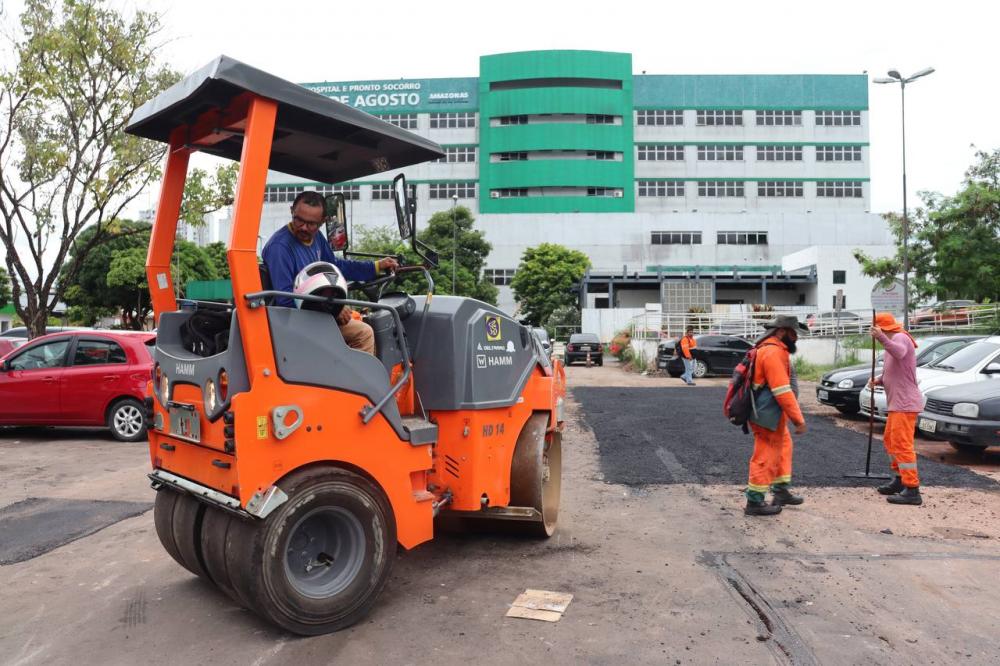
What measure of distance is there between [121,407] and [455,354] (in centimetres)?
826

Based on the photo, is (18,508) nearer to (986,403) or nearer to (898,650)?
(898,650)

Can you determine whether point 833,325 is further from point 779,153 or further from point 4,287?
point 4,287

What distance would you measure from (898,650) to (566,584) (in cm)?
182

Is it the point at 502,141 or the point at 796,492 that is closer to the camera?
the point at 796,492

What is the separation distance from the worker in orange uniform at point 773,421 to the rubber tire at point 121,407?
27.9 ft

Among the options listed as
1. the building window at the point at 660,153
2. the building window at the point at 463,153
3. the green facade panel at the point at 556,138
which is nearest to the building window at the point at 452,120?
the building window at the point at 463,153

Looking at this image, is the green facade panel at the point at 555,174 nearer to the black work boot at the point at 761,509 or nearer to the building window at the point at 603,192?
the building window at the point at 603,192

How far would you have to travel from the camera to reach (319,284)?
3850 mm

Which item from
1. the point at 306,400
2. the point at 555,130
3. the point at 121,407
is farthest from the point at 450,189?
the point at 306,400

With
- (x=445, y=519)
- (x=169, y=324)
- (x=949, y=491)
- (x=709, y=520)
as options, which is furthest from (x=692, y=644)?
(x=949, y=491)

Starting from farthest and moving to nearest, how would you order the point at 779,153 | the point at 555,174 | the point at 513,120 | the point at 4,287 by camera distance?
the point at 779,153, the point at 513,120, the point at 555,174, the point at 4,287

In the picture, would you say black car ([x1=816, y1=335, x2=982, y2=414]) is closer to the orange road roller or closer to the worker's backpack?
the worker's backpack

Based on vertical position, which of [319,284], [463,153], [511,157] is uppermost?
[463,153]

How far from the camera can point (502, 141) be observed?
68438mm
